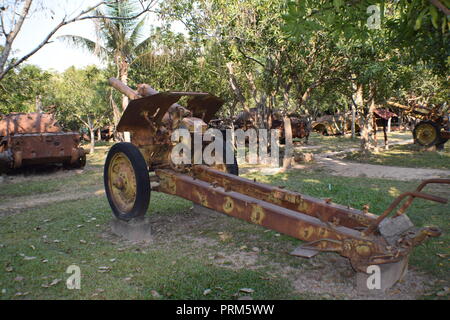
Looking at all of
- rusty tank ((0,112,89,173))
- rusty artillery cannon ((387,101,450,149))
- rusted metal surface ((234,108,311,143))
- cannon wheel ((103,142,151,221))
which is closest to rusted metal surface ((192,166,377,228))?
cannon wheel ((103,142,151,221))

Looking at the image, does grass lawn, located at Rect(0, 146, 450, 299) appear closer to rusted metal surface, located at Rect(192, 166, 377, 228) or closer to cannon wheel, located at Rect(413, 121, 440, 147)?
rusted metal surface, located at Rect(192, 166, 377, 228)

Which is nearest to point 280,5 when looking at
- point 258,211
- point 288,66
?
point 288,66

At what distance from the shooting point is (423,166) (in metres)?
12.2

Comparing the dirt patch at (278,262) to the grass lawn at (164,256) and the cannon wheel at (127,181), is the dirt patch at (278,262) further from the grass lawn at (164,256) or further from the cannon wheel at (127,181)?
the cannon wheel at (127,181)

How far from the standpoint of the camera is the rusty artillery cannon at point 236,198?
307 cm

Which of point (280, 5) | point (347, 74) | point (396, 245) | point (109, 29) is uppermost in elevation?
point (109, 29)

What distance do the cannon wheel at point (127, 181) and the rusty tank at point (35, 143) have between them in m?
6.88

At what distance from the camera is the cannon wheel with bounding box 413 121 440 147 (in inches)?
663

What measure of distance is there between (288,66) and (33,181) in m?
8.33

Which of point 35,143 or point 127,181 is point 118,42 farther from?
point 127,181

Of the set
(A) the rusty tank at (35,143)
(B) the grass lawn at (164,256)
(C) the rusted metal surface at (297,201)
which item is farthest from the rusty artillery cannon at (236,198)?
(A) the rusty tank at (35,143)

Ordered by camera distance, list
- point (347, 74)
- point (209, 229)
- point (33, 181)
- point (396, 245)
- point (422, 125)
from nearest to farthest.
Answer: point (396, 245)
point (209, 229)
point (33, 181)
point (347, 74)
point (422, 125)
